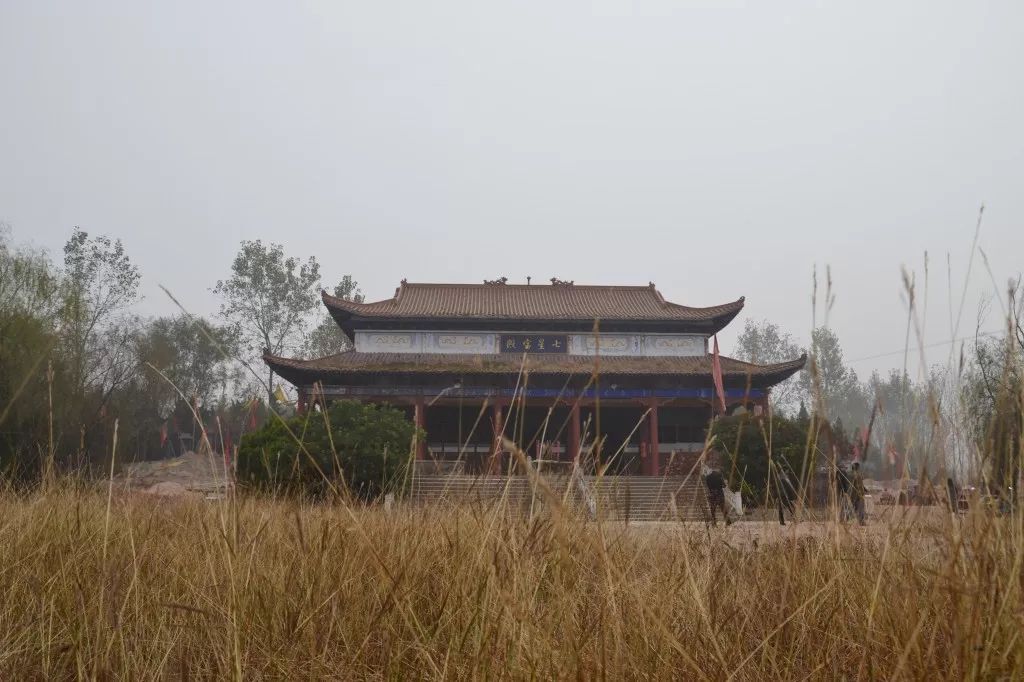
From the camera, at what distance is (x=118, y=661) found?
6.17 feet

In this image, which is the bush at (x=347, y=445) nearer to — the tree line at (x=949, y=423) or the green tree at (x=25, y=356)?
the green tree at (x=25, y=356)

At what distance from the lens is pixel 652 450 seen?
20594 mm

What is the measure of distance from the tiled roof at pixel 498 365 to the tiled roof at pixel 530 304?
4.02 feet

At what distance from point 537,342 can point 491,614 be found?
858 inches

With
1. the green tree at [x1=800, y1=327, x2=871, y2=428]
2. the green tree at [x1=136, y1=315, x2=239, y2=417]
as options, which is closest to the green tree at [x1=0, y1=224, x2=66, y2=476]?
the green tree at [x1=136, y1=315, x2=239, y2=417]

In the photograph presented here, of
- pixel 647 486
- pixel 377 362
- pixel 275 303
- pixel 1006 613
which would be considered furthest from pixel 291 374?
pixel 1006 613

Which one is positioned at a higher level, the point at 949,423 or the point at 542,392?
the point at 542,392

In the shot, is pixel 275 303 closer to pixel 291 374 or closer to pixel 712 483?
pixel 291 374

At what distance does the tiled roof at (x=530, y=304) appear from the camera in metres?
23.1

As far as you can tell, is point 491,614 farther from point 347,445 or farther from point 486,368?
point 486,368

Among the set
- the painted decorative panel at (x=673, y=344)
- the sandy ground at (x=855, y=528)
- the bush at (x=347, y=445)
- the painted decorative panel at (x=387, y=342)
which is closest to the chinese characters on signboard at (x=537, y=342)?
the painted decorative panel at (x=673, y=344)

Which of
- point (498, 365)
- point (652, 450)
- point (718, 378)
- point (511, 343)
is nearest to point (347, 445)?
point (718, 378)

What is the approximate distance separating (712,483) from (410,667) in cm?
844

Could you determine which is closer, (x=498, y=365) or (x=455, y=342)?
(x=498, y=365)
